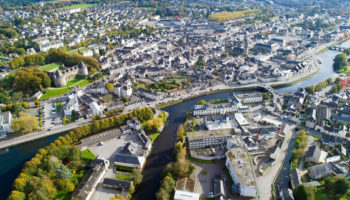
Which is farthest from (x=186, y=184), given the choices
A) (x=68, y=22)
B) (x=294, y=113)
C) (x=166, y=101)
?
(x=68, y=22)

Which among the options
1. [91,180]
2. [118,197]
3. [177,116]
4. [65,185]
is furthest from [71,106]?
[118,197]

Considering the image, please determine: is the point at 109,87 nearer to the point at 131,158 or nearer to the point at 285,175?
the point at 131,158

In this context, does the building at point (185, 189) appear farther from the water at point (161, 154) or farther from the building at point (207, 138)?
the building at point (207, 138)

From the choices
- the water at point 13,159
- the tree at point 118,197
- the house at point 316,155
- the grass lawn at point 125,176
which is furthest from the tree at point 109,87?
the house at point 316,155

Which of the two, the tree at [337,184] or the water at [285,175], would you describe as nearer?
the tree at [337,184]

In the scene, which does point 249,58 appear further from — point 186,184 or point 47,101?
point 47,101

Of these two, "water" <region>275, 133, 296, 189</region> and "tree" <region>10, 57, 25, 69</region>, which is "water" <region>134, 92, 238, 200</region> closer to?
"water" <region>275, 133, 296, 189</region>

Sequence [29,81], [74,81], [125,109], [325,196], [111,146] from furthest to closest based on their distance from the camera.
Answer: [74,81]
[29,81]
[125,109]
[111,146]
[325,196]
